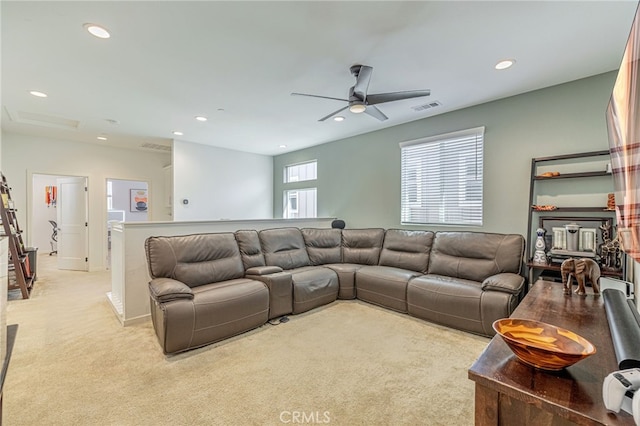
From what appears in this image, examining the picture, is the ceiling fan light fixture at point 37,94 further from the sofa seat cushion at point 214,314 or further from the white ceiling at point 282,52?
the sofa seat cushion at point 214,314

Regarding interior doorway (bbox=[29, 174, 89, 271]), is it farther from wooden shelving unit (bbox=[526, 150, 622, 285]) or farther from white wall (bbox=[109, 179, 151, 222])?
wooden shelving unit (bbox=[526, 150, 622, 285])

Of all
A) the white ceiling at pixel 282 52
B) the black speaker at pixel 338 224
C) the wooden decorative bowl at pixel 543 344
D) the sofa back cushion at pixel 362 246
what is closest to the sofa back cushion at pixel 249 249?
the sofa back cushion at pixel 362 246

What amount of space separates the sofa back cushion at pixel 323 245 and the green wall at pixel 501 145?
81 centimetres

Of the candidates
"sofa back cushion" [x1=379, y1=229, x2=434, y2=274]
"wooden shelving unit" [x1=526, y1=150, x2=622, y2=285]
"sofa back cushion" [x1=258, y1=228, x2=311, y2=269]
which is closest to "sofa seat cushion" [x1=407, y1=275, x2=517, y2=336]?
"sofa back cushion" [x1=379, y1=229, x2=434, y2=274]

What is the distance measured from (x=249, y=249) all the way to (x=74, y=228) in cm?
511

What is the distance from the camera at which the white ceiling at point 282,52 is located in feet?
6.60

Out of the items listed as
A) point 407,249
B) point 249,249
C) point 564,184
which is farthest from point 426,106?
point 249,249

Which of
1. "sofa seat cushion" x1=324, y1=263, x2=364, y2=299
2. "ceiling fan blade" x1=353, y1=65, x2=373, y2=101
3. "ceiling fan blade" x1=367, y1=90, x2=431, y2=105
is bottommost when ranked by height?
"sofa seat cushion" x1=324, y1=263, x2=364, y2=299

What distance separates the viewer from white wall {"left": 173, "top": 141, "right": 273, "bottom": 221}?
223 inches

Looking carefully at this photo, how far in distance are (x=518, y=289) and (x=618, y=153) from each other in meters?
1.82

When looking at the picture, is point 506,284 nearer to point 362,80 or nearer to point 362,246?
point 362,246

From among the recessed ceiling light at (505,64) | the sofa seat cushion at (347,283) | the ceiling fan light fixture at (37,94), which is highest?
the recessed ceiling light at (505,64)

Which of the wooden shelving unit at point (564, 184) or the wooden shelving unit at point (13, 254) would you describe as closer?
the wooden shelving unit at point (564, 184)

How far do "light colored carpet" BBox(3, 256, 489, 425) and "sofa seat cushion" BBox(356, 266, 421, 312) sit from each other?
271 mm
